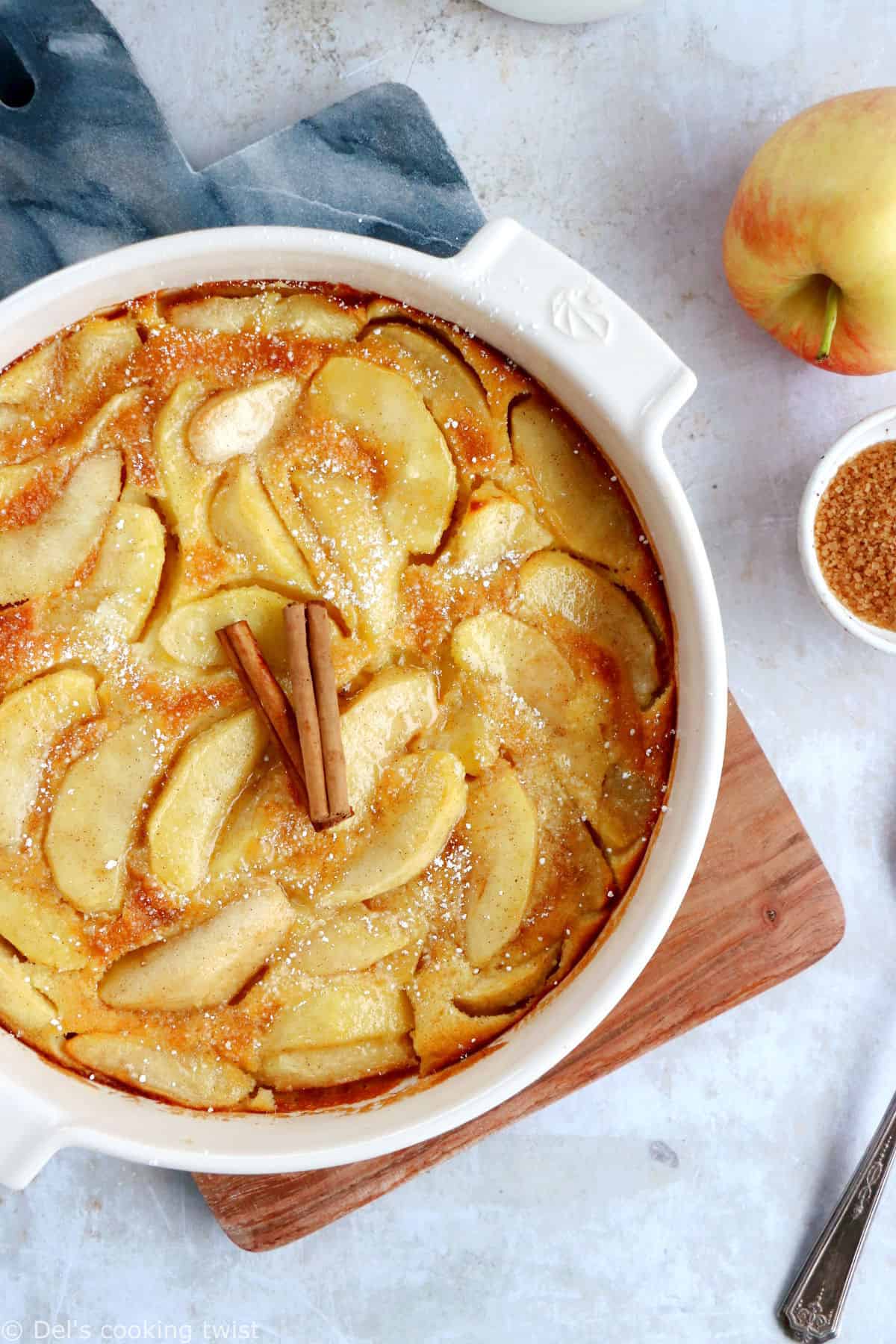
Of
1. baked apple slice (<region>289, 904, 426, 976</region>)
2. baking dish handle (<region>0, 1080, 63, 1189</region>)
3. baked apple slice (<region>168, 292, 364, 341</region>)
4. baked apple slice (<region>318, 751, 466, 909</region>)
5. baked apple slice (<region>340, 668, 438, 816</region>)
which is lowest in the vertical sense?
baked apple slice (<region>289, 904, 426, 976</region>)

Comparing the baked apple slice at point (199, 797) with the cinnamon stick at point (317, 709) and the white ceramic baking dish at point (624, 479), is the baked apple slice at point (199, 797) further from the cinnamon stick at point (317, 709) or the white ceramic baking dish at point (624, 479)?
the white ceramic baking dish at point (624, 479)

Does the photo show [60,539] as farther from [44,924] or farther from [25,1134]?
[25,1134]

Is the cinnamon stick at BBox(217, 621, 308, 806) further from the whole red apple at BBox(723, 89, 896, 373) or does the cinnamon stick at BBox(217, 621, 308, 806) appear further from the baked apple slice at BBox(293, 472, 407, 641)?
the whole red apple at BBox(723, 89, 896, 373)

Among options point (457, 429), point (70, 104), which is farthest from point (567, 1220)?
point (70, 104)

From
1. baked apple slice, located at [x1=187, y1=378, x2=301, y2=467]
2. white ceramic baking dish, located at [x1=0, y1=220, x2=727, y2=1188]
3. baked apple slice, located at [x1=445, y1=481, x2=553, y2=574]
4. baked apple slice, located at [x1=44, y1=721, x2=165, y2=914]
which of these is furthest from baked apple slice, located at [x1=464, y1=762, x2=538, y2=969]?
baked apple slice, located at [x1=187, y1=378, x2=301, y2=467]

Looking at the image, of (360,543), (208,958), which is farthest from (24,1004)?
(360,543)

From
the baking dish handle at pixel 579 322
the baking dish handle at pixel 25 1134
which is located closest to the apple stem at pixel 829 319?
the baking dish handle at pixel 579 322

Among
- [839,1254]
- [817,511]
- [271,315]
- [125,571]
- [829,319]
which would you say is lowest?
[839,1254]
